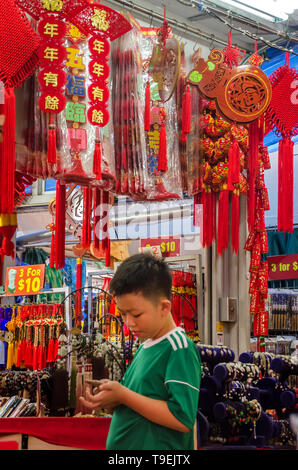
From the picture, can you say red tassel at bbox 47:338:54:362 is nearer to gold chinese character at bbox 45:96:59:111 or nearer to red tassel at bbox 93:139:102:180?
red tassel at bbox 93:139:102:180

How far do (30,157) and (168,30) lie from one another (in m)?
1.13

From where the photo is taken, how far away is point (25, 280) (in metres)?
5.93

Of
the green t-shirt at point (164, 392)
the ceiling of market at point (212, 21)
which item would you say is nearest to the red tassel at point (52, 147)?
the ceiling of market at point (212, 21)

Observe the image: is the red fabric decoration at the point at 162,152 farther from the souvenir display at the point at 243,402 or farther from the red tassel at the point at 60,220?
the souvenir display at the point at 243,402

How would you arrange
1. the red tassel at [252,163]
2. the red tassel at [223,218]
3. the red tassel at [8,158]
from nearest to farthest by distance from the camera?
the red tassel at [8,158], the red tassel at [252,163], the red tassel at [223,218]

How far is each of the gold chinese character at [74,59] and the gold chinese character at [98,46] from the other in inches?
4.0

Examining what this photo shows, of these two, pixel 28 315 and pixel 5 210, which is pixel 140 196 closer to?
pixel 5 210

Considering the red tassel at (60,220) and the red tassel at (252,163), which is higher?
the red tassel at (252,163)

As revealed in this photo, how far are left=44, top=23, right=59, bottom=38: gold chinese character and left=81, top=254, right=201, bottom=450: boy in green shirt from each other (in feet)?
6.90

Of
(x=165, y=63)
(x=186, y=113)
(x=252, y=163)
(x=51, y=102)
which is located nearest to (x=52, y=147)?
(x=51, y=102)

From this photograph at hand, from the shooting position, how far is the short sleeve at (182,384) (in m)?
1.46

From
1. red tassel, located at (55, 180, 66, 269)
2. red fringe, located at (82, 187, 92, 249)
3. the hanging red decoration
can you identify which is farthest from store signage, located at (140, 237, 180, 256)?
red tassel, located at (55, 180, 66, 269)

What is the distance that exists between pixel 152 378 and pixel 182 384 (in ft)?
0.27

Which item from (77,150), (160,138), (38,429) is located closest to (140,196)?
(160,138)
